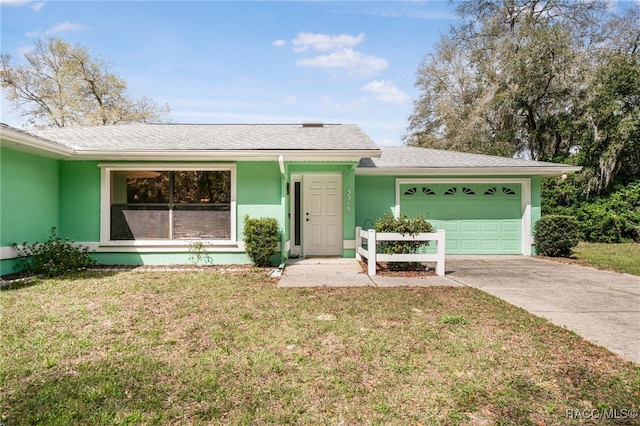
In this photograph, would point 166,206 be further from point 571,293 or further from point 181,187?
point 571,293

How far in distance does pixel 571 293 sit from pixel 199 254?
7.73 meters

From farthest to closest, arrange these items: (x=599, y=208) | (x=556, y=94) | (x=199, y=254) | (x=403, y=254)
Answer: (x=556, y=94), (x=599, y=208), (x=199, y=254), (x=403, y=254)

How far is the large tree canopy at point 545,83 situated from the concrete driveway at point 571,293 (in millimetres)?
9998

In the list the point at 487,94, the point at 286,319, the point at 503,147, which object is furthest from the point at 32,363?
the point at 487,94

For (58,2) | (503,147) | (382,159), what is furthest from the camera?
(503,147)

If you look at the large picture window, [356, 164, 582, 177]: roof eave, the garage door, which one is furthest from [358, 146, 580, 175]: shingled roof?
the large picture window

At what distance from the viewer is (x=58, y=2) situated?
7438 millimetres

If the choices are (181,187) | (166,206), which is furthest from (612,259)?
(166,206)

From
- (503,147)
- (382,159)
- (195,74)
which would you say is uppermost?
(195,74)

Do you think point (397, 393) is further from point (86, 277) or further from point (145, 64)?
point (145, 64)

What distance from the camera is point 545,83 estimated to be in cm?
1659

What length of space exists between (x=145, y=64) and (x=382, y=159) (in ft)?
29.8

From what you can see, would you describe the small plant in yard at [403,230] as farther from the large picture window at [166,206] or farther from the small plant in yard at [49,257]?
the small plant in yard at [49,257]

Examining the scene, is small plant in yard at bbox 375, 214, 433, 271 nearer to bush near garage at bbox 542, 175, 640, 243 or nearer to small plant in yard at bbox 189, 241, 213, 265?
small plant in yard at bbox 189, 241, 213, 265
